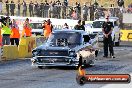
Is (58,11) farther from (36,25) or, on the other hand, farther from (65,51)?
(65,51)

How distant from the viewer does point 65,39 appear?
19219mm

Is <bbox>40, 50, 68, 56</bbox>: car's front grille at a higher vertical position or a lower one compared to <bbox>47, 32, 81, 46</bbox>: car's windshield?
lower

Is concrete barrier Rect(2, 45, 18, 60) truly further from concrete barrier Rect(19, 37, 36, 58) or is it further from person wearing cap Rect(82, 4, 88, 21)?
person wearing cap Rect(82, 4, 88, 21)

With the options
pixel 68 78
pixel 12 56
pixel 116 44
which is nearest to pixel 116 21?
pixel 116 44

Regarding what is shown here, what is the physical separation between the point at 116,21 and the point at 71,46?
2016 centimetres

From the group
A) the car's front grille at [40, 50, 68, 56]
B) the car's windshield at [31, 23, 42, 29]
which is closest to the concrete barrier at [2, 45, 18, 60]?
the car's front grille at [40, 50, 68, 56]

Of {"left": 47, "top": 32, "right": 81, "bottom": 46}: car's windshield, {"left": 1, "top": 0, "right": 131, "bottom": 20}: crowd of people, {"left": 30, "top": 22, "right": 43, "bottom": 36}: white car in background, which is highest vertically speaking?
{"left": 1, "top": 0, "right": 131, "bottom": 20}: crowd of people

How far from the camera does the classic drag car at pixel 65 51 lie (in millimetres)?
18031

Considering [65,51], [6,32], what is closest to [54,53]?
[65,51]

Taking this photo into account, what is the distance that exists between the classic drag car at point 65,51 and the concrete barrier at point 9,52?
4.24 meters

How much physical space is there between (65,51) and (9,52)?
6.13 m

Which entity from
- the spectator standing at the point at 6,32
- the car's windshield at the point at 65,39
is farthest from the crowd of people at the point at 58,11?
the car's windshield at the point at 65,39

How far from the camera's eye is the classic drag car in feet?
59.2

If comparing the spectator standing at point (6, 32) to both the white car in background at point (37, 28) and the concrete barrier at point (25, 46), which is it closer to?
the concrete barrier at point (25, 46)
